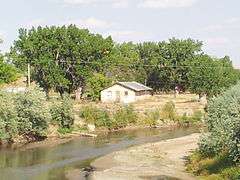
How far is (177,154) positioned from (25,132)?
2233cm

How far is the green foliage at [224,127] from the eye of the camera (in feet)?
137

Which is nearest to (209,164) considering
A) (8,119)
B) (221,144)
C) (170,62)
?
(221,144)

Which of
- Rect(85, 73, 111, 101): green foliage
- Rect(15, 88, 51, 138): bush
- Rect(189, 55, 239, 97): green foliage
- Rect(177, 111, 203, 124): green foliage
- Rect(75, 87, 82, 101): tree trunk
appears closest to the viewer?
Rect(15, 88, 51, 138): bush

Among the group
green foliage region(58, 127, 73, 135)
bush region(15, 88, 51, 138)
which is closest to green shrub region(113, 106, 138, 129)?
green foliage region(58, 127, 73, 135)

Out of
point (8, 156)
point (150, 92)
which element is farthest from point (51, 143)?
point (150, 92)

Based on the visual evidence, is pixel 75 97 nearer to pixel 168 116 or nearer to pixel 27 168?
pixel 168 116

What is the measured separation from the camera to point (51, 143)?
73062 mm

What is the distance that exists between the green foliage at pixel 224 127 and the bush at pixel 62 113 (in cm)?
2733

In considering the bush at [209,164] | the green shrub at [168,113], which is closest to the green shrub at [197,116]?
the green shrub at [168,113]

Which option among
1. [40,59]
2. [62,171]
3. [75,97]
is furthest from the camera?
[75,97]

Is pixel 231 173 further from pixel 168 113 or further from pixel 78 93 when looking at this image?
pixel 78 93

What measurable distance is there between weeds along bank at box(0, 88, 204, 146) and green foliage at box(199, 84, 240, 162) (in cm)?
2519

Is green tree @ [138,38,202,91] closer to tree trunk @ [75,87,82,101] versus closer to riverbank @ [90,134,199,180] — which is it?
tree trunk @ [75,87,82,101]

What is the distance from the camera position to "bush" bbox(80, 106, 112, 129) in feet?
285
